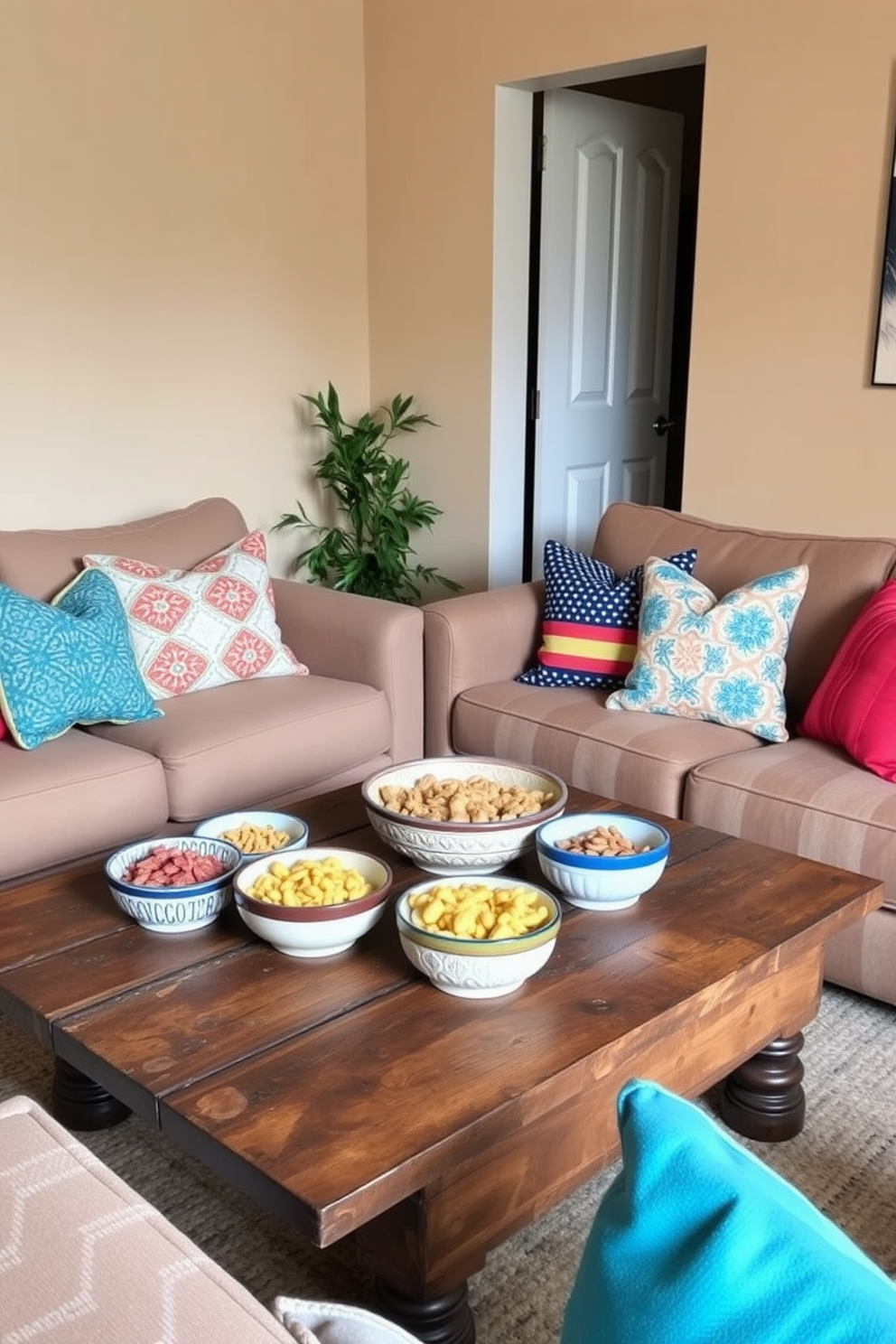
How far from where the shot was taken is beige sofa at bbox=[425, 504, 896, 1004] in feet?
7.61

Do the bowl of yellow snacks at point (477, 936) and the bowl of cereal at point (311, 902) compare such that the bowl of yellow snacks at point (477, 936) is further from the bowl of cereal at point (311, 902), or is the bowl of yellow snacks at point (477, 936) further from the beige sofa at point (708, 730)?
the beige sofa at point (708, 730)

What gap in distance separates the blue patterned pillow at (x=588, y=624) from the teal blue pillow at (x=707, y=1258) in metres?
2.43

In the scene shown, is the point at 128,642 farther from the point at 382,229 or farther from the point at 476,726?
the point at 382,229

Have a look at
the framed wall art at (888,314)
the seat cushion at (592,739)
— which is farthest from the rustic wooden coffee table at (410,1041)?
the framed wall art at (888,314)

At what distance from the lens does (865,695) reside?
2521 mm

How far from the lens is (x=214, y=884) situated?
171 centimetres

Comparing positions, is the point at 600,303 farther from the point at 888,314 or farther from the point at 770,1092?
the point at 770,1092

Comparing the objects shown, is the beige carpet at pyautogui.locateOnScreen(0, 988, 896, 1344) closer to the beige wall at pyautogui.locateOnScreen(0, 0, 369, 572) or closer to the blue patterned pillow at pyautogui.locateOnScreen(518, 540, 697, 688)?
the blue patterned pillow at pyautogui.locateOnScreen(518, 540, 697, 688)

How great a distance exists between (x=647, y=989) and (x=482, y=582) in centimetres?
274

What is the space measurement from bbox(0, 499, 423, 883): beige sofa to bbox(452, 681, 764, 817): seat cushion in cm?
Result: 23

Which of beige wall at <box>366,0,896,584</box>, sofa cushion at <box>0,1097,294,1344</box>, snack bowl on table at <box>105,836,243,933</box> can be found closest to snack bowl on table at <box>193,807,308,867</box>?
snack bowl on table at <box>105,836,243,933</box>

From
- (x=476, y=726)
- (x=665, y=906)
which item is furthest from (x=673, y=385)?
(x=665, y=906)

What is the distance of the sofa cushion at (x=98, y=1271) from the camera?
0.73 meters

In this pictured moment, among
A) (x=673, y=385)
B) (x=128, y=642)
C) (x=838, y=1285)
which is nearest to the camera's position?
(x=838, y=1285)
